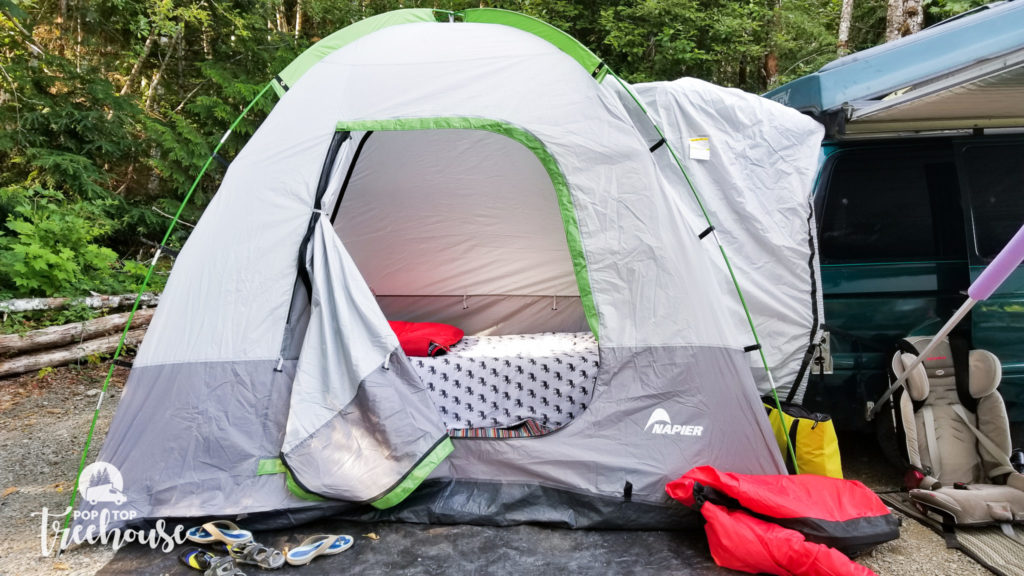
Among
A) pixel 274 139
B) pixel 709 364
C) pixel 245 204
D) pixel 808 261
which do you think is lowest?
pixel 709 364

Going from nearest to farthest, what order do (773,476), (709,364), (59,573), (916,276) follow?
(59,573) < (773,476) < (709,364) < (916,276)

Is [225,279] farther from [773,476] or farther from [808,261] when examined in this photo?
[808,261]

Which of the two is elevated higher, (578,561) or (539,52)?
(539,52)


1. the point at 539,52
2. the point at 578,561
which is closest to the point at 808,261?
the point at 539,52

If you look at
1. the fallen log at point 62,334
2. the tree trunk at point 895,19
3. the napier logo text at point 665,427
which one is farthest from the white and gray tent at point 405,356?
the tree trunk at point 895,19

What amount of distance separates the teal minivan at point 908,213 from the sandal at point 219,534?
2.91 m

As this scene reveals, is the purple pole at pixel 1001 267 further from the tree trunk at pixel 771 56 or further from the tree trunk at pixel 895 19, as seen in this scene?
the tree trunk at pixel 771 56

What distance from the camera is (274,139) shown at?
3186 mm

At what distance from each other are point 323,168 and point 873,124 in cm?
290

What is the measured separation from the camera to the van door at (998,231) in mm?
3332

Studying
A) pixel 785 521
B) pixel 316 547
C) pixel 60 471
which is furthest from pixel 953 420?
pixel 60 471

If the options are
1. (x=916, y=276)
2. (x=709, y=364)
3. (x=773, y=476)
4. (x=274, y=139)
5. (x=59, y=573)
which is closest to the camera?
(x=59, y=573)

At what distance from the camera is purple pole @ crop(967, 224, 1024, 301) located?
2.41 m

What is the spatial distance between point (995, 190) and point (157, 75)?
948 cm
